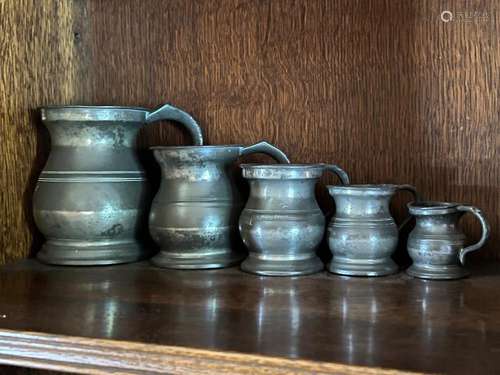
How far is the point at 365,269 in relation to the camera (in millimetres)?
797

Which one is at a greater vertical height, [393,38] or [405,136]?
[393,38]

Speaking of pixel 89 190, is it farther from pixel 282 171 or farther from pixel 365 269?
pixel 365 269

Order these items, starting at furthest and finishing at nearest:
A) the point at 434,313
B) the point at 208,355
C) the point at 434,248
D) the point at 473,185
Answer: the point at 473,185, the point at 434,248, the point at 434,313, the point at 208,355

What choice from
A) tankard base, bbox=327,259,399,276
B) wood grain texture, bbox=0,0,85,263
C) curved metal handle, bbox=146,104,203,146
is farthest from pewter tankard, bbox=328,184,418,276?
wood grain texture, bbox=0,0,85,263

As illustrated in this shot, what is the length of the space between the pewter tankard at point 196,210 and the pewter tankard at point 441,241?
0.74 ft

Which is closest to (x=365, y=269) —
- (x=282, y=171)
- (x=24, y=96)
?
(x=282, y=171)

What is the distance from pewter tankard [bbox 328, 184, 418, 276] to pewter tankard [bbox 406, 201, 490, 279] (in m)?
0.03

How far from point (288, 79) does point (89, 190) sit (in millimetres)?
304

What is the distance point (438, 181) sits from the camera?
895mm

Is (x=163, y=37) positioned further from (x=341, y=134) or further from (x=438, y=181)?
(x=438, y=181)

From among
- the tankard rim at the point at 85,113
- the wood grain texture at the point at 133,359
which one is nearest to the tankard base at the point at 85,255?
the tankard rim at the point at 85,113

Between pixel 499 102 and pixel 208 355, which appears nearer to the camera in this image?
pixel 208 355

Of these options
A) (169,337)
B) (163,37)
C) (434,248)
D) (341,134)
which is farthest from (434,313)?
(163,37)

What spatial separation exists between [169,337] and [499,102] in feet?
1.70
